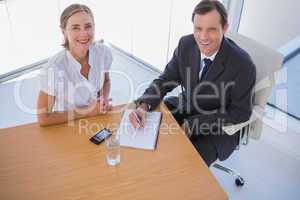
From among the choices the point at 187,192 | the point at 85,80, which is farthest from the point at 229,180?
the point at 85,80

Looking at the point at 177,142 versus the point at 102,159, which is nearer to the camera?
the point at 102,159

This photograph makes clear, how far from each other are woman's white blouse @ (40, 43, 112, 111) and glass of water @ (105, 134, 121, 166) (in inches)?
19.0

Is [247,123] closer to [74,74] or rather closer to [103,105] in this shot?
[103,105]

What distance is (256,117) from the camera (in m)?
1.67

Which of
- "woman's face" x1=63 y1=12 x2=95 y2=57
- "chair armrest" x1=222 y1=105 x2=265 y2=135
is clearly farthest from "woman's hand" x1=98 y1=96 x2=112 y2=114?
"chair armrest" x1=222 y1=105 x2=265 y2=135

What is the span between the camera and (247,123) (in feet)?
5.35

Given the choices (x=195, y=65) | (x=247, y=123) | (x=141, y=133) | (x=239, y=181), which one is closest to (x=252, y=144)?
(x=239, y=181)

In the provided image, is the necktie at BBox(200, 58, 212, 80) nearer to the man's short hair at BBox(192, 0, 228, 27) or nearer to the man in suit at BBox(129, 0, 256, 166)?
the man in suit at BBox(129, 0, 256, 166)

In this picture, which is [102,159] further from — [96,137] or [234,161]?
[234,161]

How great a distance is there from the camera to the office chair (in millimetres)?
1606

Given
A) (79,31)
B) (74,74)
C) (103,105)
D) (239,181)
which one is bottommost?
(239,181)

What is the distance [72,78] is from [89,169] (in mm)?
664

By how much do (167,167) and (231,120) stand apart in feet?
1.93

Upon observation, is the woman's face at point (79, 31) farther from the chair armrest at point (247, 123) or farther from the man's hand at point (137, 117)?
the chair armrest at point (247, 123)
